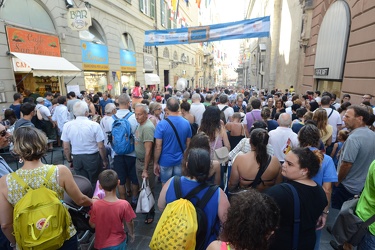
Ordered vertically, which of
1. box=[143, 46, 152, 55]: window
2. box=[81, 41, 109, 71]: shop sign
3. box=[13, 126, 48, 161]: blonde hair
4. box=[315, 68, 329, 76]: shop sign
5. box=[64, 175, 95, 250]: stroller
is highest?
box=[143, 46, 152, 55]: window

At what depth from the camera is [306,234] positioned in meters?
1.66

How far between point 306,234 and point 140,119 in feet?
8.41

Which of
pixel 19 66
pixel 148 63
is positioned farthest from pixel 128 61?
pixel 19 66

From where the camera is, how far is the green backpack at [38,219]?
1.53 m

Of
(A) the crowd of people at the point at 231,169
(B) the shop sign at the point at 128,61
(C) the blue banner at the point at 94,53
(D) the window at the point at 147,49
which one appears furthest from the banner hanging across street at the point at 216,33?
(A) the crowd of people at the point at 231,169

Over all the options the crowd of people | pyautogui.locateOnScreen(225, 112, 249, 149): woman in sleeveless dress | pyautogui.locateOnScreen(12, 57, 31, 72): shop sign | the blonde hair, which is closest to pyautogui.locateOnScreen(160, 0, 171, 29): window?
pyautogui.locateOnScreen(12, 57, 31, 72): shop sign

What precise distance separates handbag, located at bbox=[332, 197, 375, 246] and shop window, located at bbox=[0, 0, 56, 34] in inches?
422

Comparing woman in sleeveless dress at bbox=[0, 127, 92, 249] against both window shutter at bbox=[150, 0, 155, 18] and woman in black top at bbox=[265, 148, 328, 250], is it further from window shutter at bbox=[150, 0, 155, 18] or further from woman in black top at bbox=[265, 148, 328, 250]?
window shutter at bbox=[150, 0, 155, 18]

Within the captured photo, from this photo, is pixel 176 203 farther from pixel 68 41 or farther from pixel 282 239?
pixel 68 41

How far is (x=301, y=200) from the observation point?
1577 millimetres

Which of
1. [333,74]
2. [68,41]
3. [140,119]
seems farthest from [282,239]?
[68,41]

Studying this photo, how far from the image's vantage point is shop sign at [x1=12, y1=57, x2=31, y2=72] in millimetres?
7796

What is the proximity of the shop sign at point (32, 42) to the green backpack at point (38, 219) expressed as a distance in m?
8.64

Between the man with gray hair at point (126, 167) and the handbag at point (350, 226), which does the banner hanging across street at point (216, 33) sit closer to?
the man with gray hair at point (126, 167)
